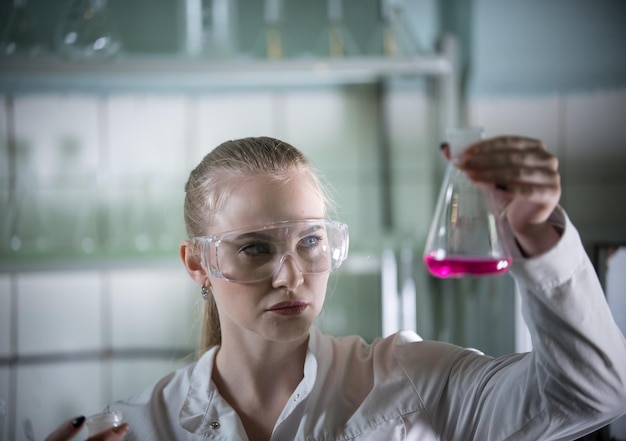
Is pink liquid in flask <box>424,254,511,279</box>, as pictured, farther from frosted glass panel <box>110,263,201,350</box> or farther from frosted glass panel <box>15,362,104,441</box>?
frosted glass panel <box>15,362,104,441</box>

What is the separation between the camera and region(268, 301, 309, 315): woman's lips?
1125mm

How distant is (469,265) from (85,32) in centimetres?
172

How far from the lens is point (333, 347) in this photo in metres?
1.30

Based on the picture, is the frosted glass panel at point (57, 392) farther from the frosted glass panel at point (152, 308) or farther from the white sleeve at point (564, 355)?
the white sleeve at point (564, 355)

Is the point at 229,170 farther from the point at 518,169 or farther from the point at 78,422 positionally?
the point at 518,169

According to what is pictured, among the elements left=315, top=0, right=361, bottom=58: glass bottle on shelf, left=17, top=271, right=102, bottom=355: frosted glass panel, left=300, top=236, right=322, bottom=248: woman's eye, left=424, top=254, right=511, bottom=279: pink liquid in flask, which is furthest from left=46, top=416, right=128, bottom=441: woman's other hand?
left=315, top=0, right=361, bottom=58: glass bottle on shelf

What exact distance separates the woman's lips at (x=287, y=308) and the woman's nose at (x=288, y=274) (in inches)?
1.2

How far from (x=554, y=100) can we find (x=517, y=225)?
2031mm

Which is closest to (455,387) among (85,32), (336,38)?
(85,32)

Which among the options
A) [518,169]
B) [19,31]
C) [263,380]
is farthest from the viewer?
[19,31]

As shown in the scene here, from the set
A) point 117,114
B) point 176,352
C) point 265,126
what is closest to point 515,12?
point 265,126

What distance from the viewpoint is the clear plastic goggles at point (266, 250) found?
1.15m

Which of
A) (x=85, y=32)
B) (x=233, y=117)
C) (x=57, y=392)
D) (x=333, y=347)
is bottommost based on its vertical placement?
(x=57, y=392)

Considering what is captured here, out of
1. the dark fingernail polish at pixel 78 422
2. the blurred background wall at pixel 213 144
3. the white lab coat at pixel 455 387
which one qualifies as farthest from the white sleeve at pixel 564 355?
the blurred background wall at pixel 213 144
